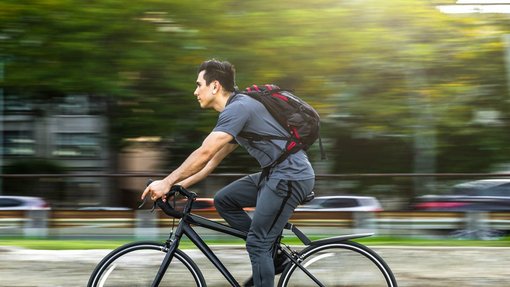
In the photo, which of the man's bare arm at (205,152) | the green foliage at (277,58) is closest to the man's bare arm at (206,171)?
the man's bare arm at (205,152)

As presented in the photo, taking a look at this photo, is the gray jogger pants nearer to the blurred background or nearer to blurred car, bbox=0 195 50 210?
blurred car, bbox=0 195 50 210

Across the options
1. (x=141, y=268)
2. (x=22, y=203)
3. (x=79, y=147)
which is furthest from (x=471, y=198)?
(x=79, y=147)

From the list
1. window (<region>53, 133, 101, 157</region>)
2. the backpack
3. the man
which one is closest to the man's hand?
the man

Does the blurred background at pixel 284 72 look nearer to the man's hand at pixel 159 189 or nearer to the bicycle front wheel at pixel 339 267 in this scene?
the bicycle front wheel at pixel 339 267

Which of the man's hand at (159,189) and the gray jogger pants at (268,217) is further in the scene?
the gray jogger pants at (268,217)

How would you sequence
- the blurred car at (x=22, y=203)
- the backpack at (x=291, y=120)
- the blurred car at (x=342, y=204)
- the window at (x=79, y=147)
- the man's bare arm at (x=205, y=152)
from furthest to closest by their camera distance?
the window at (x=79, y=147) < the blurred car at (x=22, y=203) < the blurred car at (x=342, y=204) < the backpack at (x=291, y=120) < the man's bare arm at (x=205, y=152)

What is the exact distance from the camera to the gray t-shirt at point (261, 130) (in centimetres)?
479

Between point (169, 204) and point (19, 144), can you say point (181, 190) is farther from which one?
point (19, 144)

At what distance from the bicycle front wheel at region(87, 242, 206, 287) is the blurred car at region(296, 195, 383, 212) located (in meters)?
5.21

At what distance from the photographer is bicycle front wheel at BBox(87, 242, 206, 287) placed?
204 inches

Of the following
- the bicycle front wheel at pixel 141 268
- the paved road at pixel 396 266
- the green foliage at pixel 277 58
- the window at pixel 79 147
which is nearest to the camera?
the bicycle front wheel at pixel 141 268

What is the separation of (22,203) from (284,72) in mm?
9838

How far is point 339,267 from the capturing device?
17.5ft

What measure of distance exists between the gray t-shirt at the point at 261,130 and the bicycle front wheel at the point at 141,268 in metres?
0.81
